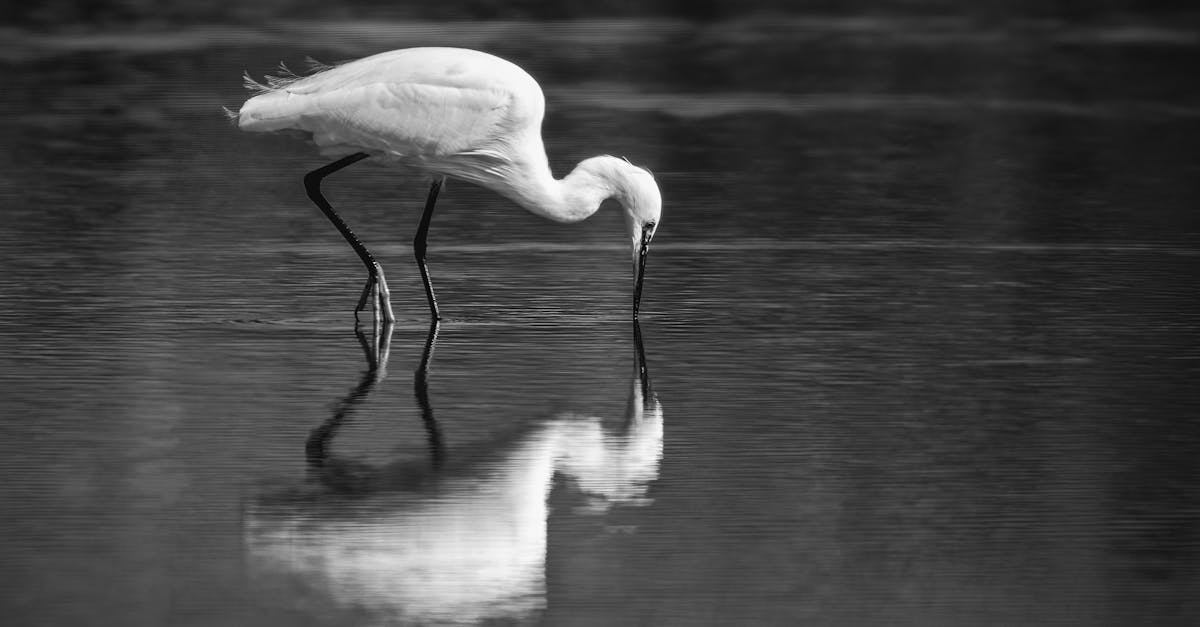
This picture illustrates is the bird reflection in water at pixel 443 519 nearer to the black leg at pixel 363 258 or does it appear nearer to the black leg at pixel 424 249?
the black leg at pixel 363 258

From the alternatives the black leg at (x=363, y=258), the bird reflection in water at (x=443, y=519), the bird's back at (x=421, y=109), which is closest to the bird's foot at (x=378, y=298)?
the black leg at (x=363, y=258)

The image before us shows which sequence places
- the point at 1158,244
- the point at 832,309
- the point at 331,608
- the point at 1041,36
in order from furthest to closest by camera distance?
the point at 1041,36 → the point at 1158,244 → the point at 832,309 → the point at 331,608

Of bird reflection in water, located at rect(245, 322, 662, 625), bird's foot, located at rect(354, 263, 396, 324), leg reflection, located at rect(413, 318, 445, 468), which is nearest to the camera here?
bird reflection in water, located at rect(245, 322, 662, 625)

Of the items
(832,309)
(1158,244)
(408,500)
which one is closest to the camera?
(408,500)

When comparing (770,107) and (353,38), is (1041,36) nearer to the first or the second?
(770,107)

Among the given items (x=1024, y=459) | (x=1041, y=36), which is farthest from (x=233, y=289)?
(x=1041, y=36)

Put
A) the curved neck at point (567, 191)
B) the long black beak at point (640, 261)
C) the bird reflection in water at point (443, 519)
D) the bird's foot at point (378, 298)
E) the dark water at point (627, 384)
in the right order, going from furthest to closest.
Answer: the curved neck at point (567, 191), the long black beak at point (640, 261), the bird's foot at point (378, 298), the dark water at point (627, 384), the bird reflection in water at point (443, 519)

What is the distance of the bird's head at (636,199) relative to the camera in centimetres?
1045

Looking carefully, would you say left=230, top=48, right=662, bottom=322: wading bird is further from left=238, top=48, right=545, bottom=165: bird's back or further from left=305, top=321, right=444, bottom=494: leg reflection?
left=305, top=321, right=444, bottom=494: leg reflection

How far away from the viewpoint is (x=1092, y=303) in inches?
426

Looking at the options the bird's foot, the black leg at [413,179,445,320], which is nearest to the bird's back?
the black leg at [413,179,445,320]

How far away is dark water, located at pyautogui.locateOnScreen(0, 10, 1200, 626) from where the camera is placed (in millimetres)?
6387

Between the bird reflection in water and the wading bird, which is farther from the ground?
the wading bird

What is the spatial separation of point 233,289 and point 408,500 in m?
4.23
